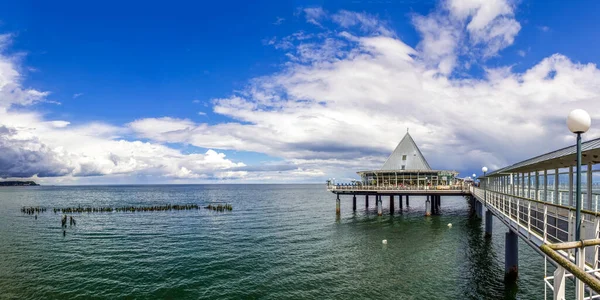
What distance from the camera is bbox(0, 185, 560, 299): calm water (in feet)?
65.5

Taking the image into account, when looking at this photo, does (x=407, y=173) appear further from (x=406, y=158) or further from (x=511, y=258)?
(x=511, y=258)

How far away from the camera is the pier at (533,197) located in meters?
7.05

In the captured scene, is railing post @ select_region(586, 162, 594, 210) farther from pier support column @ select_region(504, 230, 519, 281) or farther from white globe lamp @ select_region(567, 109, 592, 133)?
white globe lamp @ select_region(567, 109, 592, 133)

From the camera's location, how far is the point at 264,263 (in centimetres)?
2564

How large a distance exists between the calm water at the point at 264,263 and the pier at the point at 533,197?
130 inches

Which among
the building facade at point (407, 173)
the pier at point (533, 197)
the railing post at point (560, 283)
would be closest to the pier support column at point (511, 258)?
the pier at point (533, 197)

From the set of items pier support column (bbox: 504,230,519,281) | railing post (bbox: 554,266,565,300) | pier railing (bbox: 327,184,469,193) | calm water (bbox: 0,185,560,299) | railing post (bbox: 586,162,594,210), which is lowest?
calm water (bbox: 0,185,560,299)

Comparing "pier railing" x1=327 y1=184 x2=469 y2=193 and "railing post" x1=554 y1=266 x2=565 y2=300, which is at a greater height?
"railing post" x1=554 y1=266 x2=565 y2=300

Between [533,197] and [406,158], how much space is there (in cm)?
3601

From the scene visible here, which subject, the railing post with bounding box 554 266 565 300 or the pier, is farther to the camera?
the pier

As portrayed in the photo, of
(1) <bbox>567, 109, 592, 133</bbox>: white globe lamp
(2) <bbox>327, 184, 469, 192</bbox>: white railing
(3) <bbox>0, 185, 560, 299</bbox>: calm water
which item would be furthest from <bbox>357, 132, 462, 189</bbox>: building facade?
(1) <bbox>567, 109, 592, 133</bbox>: white globe lamp

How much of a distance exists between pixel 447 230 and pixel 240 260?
24755mm

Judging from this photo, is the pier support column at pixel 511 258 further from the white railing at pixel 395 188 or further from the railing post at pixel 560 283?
the white railing at pixel 395 188

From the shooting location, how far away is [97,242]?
34250 mm
